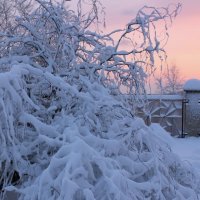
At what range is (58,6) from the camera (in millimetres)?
4570

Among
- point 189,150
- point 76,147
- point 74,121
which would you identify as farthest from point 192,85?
point 76,147

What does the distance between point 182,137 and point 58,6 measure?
1108 centimetres

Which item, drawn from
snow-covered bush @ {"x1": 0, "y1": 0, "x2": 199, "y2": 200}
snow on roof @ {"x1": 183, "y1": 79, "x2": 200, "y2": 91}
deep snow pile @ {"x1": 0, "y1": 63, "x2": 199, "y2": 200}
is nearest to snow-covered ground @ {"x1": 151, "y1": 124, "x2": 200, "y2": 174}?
snow on roof @ {"x1": 183, "y1": 79, "x2": 200, "y2": 91}

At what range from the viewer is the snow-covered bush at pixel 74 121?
10.1 feet

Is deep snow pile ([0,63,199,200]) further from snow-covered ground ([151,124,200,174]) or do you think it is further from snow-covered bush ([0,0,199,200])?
snow-covered ground ([151,124,200,174])

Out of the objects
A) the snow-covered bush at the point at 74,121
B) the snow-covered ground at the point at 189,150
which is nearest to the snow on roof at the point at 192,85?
the snow-covered ground at the point at 189,150

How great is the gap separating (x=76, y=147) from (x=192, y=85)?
13.1 m

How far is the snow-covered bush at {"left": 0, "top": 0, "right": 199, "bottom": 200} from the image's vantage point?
307 centimetres

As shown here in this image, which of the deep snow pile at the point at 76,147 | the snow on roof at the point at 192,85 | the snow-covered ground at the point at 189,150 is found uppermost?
the deep snow pile at the point at 76,147

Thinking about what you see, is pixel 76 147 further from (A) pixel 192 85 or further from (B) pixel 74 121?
(A) pixel 192 85

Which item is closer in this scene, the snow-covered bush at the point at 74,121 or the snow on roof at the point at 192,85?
the snow-covered bush at the point at 74,121

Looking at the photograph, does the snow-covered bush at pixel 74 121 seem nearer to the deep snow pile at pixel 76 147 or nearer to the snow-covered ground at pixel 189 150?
the deep snow pile at pixel 76 147

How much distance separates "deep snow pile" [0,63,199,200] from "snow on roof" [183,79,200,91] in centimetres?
1170

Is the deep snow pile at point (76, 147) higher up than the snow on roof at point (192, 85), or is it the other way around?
the deep snow pile at point (76, 147)
